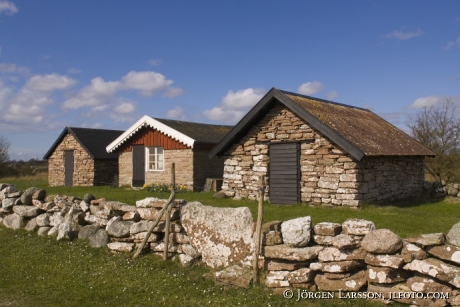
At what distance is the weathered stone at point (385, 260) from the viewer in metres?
6.37

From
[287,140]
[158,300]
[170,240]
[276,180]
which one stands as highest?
[287,140]

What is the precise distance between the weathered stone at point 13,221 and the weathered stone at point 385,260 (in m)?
9.86

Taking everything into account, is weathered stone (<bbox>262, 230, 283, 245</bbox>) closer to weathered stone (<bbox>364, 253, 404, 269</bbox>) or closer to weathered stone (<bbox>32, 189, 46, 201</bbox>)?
weathered stone (<bbox>364, 253, 404, 269</bbox>)

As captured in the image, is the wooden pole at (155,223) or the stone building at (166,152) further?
the stone building at (166,152)

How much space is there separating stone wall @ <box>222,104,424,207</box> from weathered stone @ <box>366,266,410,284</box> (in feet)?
24.2

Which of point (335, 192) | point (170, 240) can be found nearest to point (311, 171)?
point (335, 192)

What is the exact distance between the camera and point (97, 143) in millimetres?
27844

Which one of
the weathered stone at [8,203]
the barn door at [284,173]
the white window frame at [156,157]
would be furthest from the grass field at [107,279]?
the white window frame at [156,157]

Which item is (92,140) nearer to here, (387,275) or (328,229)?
(328,229)

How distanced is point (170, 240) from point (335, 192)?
7.02 meters

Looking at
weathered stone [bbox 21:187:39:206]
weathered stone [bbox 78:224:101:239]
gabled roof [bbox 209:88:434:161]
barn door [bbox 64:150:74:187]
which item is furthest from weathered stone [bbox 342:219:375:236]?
barn door [bbox 64:150:74:187]

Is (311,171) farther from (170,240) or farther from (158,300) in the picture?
(158,300)

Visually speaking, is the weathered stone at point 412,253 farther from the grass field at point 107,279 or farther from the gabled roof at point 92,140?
the gabled roof at point 92,140

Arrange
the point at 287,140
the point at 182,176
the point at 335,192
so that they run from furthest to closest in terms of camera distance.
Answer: the point at 182,176
the point at 287,140
the point at 335,192
